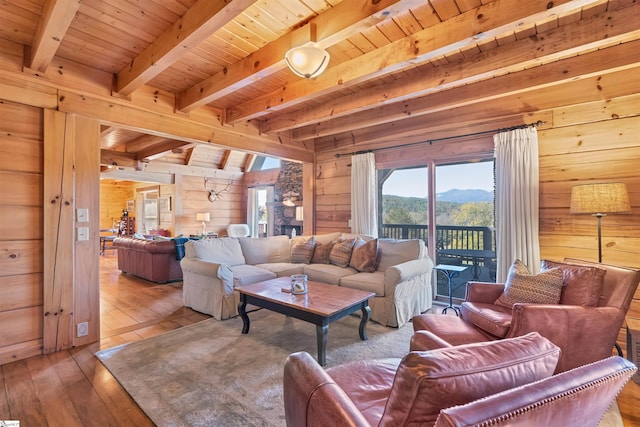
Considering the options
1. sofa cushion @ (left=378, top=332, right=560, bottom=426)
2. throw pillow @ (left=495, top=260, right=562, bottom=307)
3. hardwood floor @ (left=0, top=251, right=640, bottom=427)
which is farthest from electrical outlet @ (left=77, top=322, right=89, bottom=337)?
throw pillow @ (left=495, top=260, right=562, bottom=307)

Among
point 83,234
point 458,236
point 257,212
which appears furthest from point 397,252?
point 257,212

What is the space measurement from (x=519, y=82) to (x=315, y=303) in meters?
3.07

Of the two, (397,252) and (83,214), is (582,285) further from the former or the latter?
(83,214)

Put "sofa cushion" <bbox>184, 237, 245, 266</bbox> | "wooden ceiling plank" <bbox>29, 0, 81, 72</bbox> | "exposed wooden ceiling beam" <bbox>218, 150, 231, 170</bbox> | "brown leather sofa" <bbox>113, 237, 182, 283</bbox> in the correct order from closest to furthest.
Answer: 1. "wooden ceiling plank" <bbox>29, 0, 81, 72</bbox>
2. "sofa cushion" <bbox>184, 237, 245, 266</bbox>
3. "brown leather sofa" <bbox>113, 237, 182, 283</bbox>
4. "exposed wooden ceiling beam" <bbox>218, 150, 231, 170</bbox>

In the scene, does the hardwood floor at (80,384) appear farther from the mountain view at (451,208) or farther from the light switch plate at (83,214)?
the mountain view at (451,208)

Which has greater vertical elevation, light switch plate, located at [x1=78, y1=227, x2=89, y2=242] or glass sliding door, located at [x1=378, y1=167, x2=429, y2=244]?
glass sliding door, located at [x1=378, y1=167, x2=429, y2=244]

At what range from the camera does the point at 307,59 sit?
2.04m

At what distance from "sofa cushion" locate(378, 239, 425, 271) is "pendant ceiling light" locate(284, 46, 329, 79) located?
2594mm

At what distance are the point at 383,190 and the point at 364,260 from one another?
5.07ft

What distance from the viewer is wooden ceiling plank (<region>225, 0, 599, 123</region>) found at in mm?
1924

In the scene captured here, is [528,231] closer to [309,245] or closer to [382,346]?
[382,346]

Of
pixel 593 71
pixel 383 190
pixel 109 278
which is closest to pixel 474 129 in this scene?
pixel 593 71

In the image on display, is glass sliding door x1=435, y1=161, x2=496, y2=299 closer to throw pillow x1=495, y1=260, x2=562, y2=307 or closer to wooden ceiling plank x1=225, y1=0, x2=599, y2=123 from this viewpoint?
throw pillow x1=495, y1=260, x2=562, y2=307

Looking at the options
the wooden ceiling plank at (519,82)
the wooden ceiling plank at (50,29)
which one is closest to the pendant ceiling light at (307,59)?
the wooden ceiling plank at (50,29)
